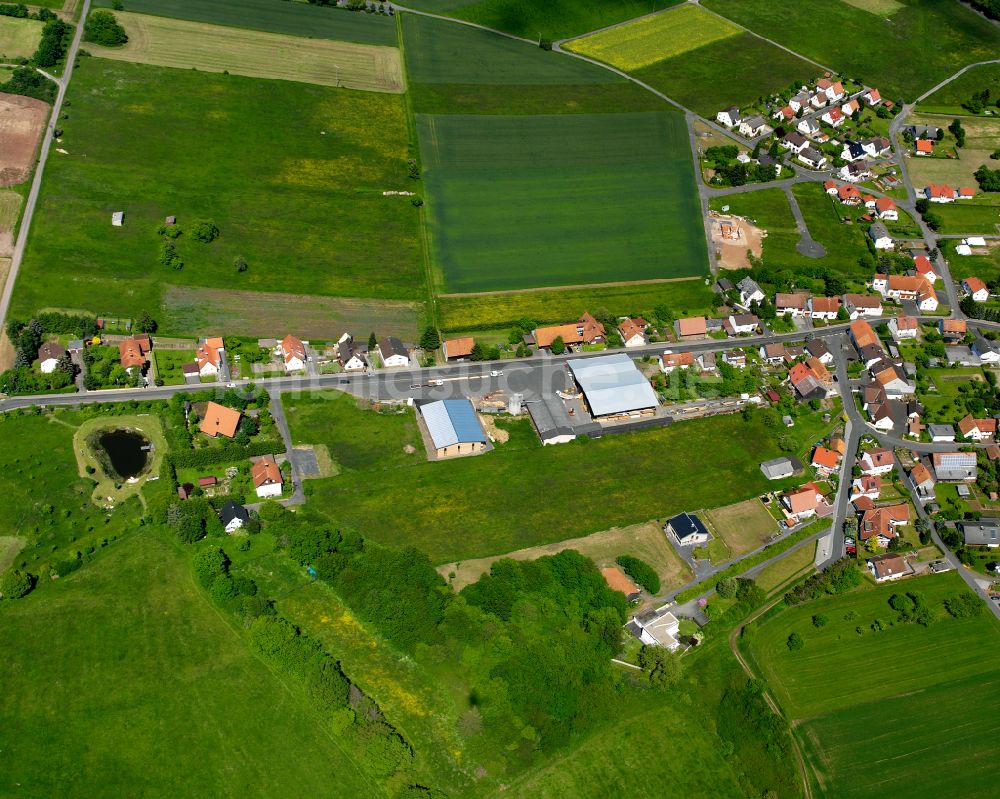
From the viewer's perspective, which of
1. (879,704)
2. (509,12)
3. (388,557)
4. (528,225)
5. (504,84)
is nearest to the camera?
(879,704)

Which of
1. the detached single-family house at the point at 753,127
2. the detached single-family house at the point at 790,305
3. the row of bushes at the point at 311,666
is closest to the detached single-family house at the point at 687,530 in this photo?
the row of bushes at the point at 311,666

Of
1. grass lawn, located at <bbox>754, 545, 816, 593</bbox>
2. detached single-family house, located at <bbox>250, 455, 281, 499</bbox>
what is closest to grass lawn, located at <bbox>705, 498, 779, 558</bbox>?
grass lawn, located at <bbox>754, 545, 816, 593</bbox>

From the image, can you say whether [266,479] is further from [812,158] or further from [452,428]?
[812,158]

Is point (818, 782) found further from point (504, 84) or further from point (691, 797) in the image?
point (504, 84)

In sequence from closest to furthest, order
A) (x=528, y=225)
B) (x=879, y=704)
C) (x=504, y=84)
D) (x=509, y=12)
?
(x=879, y=704)
(x=528, y=225)
(x=504, y=84)
(x=509, y=12)

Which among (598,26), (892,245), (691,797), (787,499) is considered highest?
(598,26)

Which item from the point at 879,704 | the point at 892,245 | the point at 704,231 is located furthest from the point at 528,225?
the point at 879,704
